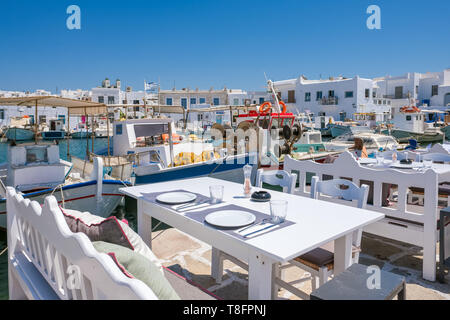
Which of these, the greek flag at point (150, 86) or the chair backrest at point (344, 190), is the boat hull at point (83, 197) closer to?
the chair backrest at point (344, 190)

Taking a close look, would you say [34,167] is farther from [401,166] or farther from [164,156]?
[401,166]

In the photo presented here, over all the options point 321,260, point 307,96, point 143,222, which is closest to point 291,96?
point 307,96

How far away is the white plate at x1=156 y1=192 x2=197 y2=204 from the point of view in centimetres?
259

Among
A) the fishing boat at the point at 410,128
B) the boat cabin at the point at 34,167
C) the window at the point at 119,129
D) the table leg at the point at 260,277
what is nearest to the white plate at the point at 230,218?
the table leg at the point at 260,277

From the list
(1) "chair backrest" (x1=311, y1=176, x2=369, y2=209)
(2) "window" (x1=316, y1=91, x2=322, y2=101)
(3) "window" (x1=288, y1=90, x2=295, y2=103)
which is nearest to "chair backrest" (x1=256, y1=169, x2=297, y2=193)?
(1) "chair backrest" (x1=311, y1=176, x2=369, y2=209)

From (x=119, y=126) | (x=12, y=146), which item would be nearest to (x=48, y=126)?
(x=119, y=126)

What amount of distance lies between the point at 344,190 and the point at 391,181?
69cm

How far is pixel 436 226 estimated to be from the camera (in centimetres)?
301

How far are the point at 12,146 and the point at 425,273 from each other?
6.73m

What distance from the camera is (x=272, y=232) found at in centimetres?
190

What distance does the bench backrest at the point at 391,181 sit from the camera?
2936 millimetres

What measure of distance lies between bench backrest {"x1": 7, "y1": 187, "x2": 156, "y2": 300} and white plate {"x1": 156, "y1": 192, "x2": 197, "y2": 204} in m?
0.99

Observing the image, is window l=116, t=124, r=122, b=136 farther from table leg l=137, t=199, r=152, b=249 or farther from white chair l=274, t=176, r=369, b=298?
white chair l=274, t=176, r=369, b=298
